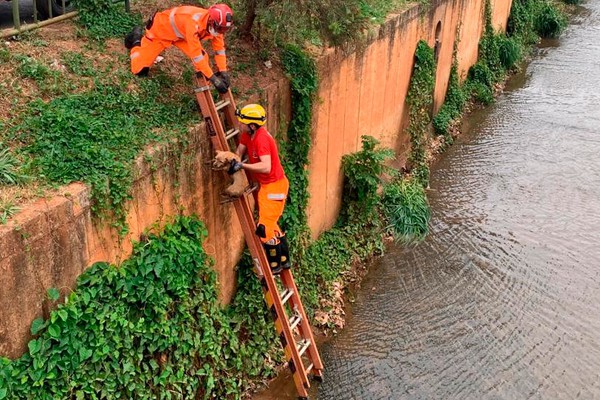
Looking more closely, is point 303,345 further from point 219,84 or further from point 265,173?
point 219,84

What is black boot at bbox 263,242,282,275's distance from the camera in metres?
7.12

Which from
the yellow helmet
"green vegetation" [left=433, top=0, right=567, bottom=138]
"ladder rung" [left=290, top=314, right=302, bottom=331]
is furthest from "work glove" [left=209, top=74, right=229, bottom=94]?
"green vegetation" [left=433, top=0, right=567, bottom=138]

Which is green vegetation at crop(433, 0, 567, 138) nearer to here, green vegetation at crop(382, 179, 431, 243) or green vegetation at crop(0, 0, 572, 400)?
green vegetation at crop(382, 179, 431, 243)

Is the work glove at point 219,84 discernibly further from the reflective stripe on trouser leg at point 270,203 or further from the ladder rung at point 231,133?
the reflective stripe on trouser leg at point 270,203

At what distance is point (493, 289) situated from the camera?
9.77 metres

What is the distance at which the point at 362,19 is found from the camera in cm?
859

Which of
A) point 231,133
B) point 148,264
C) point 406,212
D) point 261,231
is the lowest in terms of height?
point 406,212

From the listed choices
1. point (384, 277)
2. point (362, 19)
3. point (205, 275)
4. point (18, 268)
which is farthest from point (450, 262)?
point (18, 268)

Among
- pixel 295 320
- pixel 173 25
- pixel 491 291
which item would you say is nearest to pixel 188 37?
pixel 173 25

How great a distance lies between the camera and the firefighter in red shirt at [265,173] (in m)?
6.61

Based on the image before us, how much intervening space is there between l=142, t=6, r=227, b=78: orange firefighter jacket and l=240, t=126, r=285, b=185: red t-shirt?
2.56 feet

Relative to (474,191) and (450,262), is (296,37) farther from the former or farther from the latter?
(474,191)

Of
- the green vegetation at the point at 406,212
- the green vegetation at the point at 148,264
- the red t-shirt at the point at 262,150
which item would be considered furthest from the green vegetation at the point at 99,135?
the green vegetation at the point at 406,212

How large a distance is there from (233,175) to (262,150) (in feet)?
1.34
